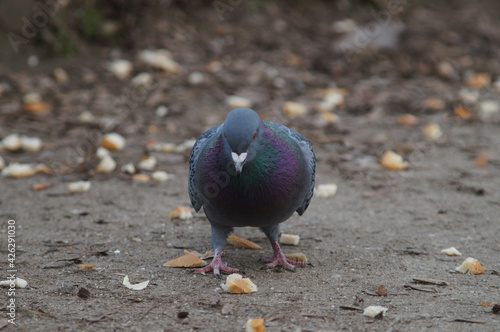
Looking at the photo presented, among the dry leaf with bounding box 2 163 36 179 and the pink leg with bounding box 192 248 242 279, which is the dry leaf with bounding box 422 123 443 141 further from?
the dry leaf with bounding box 2 163 36 179

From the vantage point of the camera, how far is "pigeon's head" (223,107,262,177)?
343cm

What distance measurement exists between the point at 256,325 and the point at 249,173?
993 mm

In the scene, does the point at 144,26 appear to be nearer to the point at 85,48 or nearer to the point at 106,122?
the point at 85,48

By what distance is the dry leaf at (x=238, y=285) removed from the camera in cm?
364

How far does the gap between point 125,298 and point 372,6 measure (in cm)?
902

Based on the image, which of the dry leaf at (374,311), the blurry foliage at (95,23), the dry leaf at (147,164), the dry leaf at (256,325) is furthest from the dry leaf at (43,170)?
the dry leaf at (374,311)

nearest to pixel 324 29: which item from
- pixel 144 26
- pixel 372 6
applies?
pixel 372 6

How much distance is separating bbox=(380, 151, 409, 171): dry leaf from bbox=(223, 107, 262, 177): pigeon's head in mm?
3236

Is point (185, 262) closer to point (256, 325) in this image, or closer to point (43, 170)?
point (256, 325)

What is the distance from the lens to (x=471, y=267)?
3.96 m

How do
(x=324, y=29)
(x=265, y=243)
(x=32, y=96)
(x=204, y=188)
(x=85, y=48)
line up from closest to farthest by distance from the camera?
(x=204, y=188) < (x=265, y=243) < (x=32, y=96) < (x=85, y=48) < (x=324, y=29)

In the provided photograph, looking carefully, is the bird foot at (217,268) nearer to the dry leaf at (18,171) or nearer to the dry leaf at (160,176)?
the dry leaf at (160,176)

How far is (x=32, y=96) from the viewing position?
7.89 metres

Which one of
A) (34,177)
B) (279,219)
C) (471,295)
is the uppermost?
(279,219)
